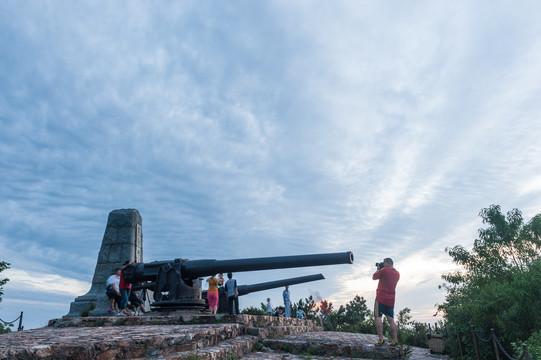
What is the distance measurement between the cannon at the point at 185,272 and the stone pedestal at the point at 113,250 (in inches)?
105

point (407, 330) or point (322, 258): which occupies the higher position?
point (322, 258)

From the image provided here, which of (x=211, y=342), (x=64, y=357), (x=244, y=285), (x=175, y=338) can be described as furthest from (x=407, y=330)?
(x=64, y=357)

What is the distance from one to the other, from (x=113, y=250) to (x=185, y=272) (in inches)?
180

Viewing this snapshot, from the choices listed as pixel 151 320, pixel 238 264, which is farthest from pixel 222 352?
pixel 238 264

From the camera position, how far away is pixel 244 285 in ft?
55.5

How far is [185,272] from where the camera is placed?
31.3 ft

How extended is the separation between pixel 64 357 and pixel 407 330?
15.9 metres

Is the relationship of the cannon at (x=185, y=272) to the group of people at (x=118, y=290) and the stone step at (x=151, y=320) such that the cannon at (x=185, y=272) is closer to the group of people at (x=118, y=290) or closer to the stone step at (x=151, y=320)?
the group of people at (x=118, y=290)

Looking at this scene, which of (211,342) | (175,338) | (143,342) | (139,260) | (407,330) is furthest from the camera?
(407,330)

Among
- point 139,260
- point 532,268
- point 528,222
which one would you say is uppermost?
point 528,222

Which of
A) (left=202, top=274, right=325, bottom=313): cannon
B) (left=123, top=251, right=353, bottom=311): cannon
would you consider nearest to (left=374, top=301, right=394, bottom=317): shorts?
(left=123, top=251, right=353, bottom=311): cannon

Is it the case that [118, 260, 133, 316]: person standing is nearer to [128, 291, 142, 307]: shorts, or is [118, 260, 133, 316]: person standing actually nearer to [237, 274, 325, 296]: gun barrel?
[128, 291, 142, 307]: shorts

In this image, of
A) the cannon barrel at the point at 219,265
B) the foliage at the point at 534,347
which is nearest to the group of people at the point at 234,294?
the cannon barrel at the point at 219,265

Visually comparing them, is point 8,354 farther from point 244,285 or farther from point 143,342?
point 244,285
